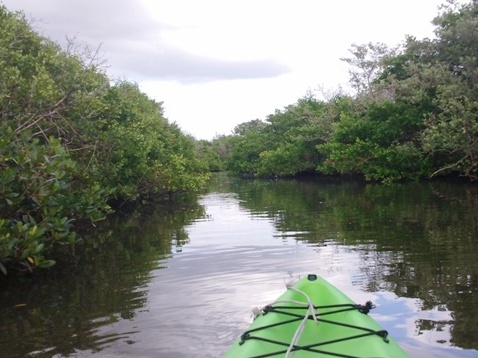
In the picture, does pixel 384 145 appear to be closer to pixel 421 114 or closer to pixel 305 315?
pixel 421 114

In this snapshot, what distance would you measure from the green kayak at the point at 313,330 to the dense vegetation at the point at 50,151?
12.2 ft

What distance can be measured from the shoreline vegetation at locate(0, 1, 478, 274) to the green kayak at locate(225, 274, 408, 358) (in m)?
3.79

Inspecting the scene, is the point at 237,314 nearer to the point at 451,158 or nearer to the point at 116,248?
the point at 116,248

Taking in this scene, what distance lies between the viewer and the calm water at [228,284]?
199 inches

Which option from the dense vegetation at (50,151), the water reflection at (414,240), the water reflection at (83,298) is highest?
the dense vegetation at (50,151)

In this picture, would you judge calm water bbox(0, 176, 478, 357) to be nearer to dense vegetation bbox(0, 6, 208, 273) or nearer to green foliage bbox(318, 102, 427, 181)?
dense vegetation bbox(0, 6, 208, 273)

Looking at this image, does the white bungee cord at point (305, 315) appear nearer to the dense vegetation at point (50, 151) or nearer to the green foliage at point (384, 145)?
the dense vegetation at point (50, 151)

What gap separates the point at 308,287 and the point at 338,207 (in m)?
11.7

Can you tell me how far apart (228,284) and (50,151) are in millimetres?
3409

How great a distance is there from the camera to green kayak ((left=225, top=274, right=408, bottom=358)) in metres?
3.75

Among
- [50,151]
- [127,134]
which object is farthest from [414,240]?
[127,134]

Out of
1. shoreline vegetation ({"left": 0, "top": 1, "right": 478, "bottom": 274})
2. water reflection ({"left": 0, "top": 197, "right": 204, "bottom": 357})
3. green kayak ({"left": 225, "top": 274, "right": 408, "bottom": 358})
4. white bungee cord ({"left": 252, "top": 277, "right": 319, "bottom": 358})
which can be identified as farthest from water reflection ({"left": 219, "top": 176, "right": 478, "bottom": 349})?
shoreline vegetation ({"left": 0, "top": 1, "right": 478, "bottom": 274})

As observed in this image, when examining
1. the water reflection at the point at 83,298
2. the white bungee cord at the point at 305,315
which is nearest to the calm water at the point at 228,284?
the water reflection at the point at 83,298

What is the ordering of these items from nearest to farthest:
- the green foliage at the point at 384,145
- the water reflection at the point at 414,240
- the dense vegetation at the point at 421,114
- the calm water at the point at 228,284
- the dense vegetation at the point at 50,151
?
the calm water at the point at 228,284
the water reflection at the point at 414,240
the dense vegetation at the point at 50,151
the dense vegetation at the point at 421,114
the green foliage at the point at 384,145
